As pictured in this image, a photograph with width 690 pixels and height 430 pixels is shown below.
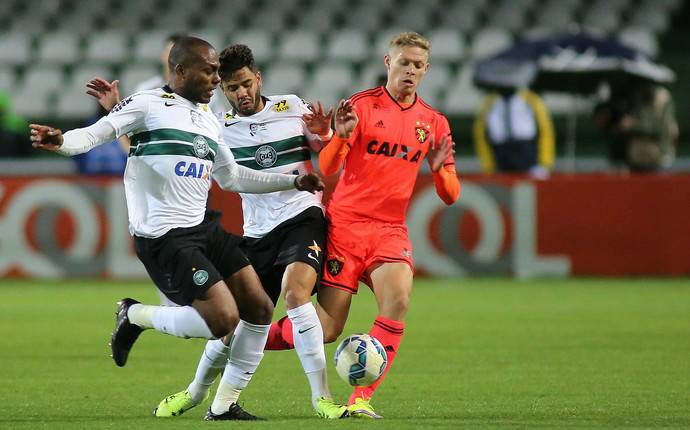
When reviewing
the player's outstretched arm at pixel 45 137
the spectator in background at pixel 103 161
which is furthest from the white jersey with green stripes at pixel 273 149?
the spectator in background at pixel 103 161

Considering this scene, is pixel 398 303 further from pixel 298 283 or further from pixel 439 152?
pixel 439 152

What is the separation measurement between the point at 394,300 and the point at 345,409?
686 millimetres

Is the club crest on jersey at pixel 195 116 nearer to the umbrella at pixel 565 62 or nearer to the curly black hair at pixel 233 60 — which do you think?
the curly black hair at pixel 233 60

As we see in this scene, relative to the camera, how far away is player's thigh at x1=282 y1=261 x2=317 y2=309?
6.46 metres

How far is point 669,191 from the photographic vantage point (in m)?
14.9

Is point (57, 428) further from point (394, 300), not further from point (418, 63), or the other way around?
point (418, 63)

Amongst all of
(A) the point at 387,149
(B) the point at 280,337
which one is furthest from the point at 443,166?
(B) the point at 280,337

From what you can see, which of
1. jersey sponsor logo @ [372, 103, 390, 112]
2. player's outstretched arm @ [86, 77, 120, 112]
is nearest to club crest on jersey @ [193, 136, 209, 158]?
player's outstretched arm @ [86, 77, 120, 112]

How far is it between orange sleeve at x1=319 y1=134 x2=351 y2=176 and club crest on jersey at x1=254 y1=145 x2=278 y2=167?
40cm

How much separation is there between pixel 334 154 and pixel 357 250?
0.56m

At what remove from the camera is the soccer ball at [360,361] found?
20.2ft

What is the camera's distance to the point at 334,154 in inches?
260

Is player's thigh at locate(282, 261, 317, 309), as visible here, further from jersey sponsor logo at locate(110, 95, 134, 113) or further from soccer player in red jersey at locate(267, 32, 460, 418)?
jersey sponsor logo at locate(110, 95, 134, 113)

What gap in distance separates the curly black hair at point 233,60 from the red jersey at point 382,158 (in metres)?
0.64
